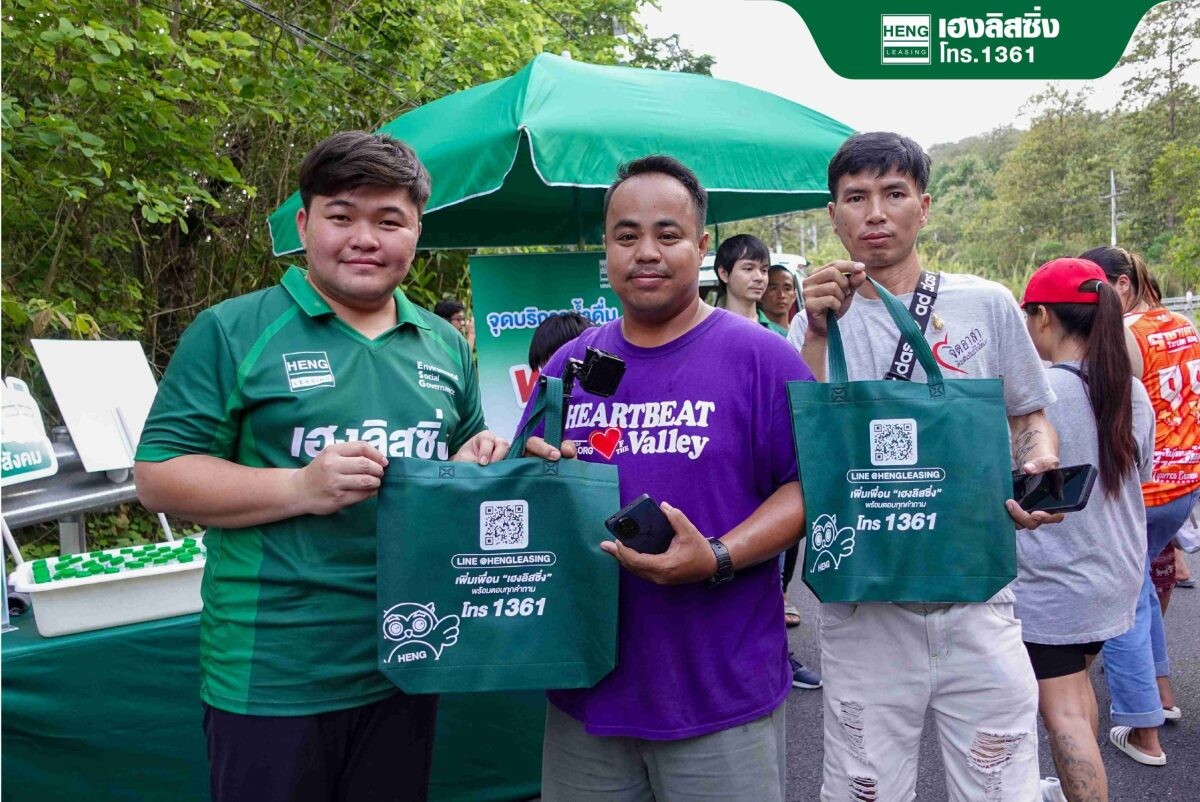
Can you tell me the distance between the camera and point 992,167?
279 feet

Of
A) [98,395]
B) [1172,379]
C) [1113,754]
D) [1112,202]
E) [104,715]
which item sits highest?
[1112,202]

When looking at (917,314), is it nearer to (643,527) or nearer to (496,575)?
(643,527)

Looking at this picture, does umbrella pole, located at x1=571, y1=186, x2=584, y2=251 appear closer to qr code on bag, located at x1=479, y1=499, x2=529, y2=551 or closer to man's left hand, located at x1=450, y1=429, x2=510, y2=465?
man's left hand, located at x1=450, y1=429, x2=510, y2=465

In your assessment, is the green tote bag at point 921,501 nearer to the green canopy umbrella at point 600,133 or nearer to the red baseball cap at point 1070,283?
the red baseball cap at point 1070,283

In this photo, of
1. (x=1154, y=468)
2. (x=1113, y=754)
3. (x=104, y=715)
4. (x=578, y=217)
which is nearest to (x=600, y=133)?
(x=578, y=217)

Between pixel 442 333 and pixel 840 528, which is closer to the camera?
pixel 840 528

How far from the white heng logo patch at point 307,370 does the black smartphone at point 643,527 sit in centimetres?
63

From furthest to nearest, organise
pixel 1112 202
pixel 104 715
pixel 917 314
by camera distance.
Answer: pixel 1112 202 → pixel 104 715 → pixel 917 314

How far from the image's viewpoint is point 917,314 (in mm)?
2008

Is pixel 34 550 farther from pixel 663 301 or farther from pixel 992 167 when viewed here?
pixel 992 167

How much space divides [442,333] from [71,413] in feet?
8.56

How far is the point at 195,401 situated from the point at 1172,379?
3802 mm

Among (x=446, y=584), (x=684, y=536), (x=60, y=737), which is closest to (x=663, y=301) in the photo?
(x=684, y=536)

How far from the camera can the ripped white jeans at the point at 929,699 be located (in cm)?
189
